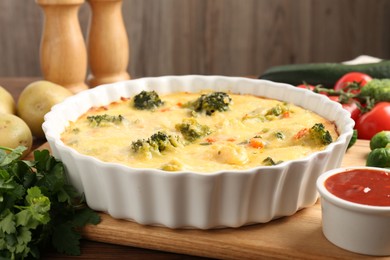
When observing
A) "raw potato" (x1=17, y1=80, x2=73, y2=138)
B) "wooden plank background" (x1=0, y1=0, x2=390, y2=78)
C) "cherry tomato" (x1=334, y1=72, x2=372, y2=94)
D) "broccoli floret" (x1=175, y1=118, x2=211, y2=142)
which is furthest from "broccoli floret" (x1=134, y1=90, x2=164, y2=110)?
"wooden plank background" (x1=0, y1=0, x2=390, y2=78)

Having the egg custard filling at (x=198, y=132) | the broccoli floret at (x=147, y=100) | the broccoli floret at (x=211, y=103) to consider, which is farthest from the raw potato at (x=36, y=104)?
the broccoli floret at (x=211, y=103)

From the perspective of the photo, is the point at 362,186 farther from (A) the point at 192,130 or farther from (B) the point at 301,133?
(A) the point at 192,130

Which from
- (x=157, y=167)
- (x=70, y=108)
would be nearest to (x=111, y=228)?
(x=157, y=167)

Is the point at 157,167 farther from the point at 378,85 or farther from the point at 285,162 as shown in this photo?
the point at 378,85

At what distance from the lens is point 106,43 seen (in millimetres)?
5324

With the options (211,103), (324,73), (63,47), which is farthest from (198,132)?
(324,73)

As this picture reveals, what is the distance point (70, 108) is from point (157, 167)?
105 cm

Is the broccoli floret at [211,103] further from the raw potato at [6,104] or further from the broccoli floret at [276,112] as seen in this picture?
the raw potato at [6,104]

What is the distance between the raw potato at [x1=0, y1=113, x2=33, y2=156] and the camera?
3.87 m

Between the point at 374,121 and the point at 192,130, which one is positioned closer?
the point at 192,130

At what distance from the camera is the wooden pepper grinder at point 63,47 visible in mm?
5004

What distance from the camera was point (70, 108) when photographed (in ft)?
12.5

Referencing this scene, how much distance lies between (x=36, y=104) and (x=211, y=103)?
123 centimetres

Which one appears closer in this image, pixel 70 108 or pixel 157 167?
pixel 157 167
